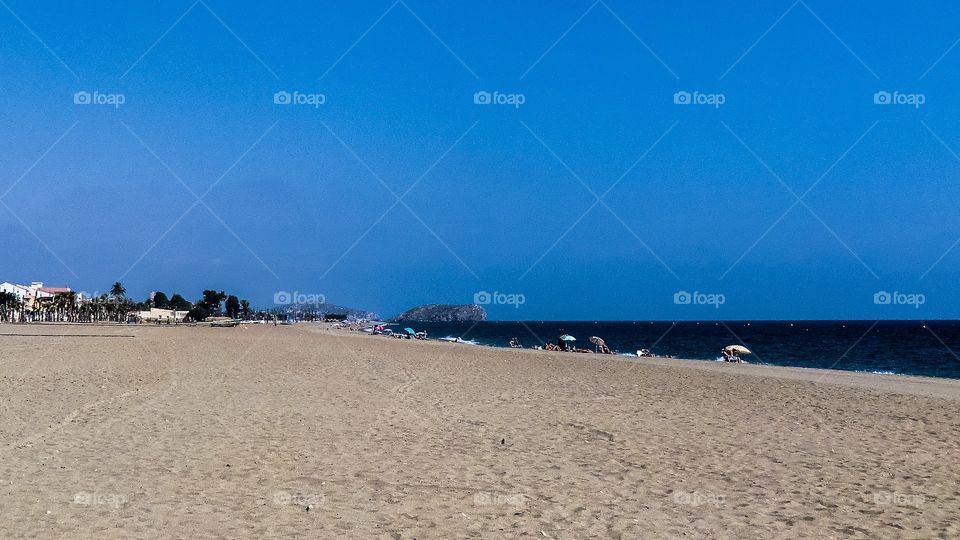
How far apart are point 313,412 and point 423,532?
712 cm

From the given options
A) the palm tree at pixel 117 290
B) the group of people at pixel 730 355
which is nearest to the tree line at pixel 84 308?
the palm tree at pixel 117 290

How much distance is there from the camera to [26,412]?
38.7ft

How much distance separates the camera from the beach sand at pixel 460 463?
6.37 meters

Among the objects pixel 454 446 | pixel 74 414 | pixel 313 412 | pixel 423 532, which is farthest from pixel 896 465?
pixel 74 414

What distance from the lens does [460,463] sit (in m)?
8.78

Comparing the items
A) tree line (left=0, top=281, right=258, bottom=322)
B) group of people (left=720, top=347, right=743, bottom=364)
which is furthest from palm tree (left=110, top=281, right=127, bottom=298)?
group of people (left=720, top=347, right=743, bottom=364)

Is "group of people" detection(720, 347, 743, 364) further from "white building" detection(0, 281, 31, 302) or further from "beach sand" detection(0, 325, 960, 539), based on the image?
"white building" detection(0, 281, 31, 302)

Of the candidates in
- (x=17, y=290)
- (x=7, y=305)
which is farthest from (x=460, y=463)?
(x=17, y=290)

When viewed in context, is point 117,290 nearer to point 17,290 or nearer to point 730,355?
point 17,290

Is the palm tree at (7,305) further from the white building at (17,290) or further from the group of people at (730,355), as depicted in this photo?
the group of people at (730,355)

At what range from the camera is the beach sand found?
20.9 ft

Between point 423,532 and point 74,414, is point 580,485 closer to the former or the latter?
point 423,532

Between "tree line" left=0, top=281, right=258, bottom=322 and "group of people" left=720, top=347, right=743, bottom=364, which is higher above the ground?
"tree line" left=0, top=281, right=258, bottom=322

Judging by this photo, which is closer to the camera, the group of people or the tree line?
the group of people
